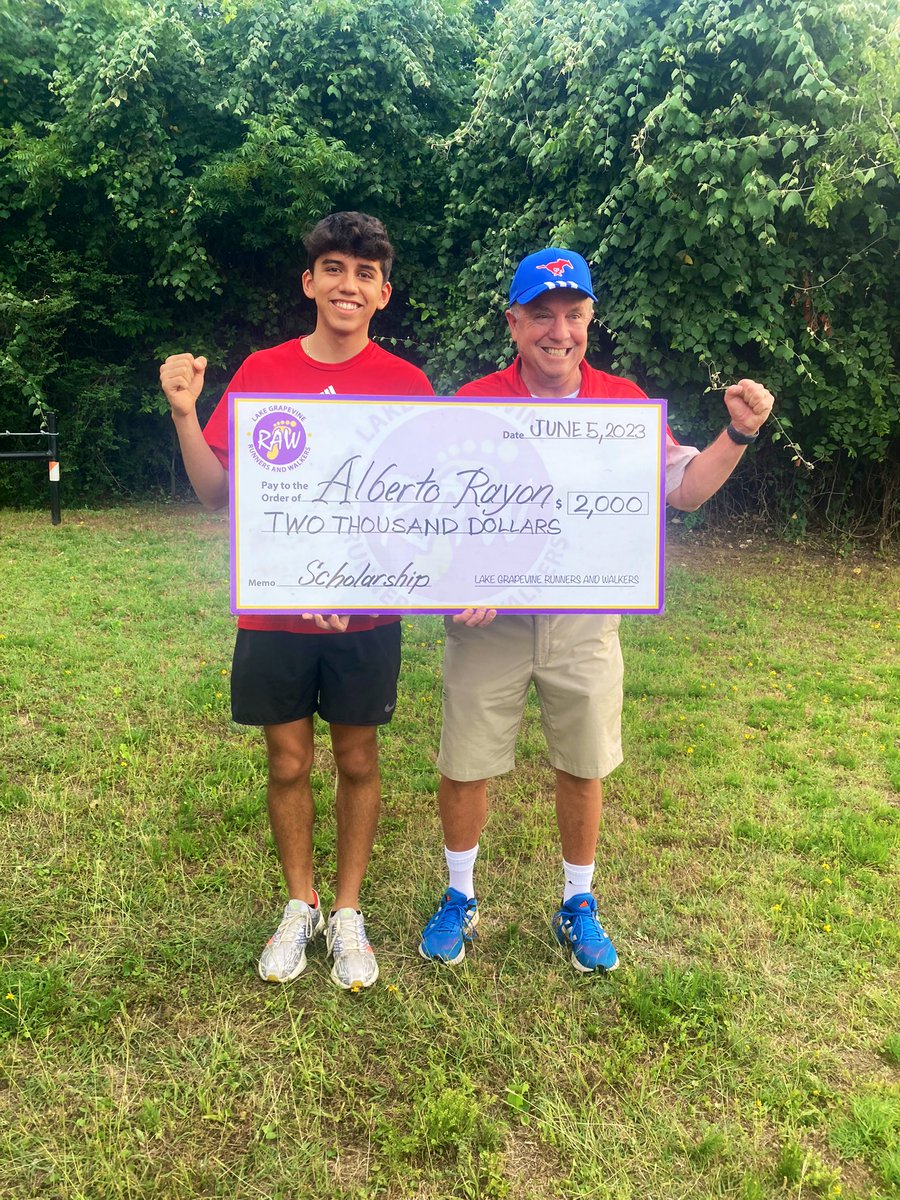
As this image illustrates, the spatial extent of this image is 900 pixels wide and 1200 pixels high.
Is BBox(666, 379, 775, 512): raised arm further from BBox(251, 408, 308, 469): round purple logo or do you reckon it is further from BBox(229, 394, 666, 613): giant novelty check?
BBox(251, 408, 308, 469): round purple logo

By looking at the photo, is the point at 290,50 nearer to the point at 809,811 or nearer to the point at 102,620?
the point at 102,620

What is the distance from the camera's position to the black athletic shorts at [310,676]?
220 cm

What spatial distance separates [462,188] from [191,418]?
7.20 meters

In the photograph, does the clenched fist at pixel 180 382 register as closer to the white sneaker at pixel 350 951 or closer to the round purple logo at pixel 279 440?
the round purple logo at pixel 279 440

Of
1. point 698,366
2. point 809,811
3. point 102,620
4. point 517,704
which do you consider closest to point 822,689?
point 809,811

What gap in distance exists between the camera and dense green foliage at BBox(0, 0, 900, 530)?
6.05m

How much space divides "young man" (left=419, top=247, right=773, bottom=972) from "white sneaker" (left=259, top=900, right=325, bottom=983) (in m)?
0.34

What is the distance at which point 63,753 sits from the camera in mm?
3652

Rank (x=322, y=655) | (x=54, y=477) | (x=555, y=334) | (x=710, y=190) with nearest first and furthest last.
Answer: (x=555, y=334) < (x=322, y=655) < (x=710, y=190) < (x=54, y=477)

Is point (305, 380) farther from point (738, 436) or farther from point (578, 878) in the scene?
point (578, 878)

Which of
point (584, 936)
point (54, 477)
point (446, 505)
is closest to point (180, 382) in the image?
point (446, 505)

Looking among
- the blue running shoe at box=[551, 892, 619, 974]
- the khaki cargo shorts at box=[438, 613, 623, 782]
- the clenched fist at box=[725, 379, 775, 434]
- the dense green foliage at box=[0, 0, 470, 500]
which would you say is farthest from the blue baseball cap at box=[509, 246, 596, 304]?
the dense green foliage at box=[0, 0, 470, 500]

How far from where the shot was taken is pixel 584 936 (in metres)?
2.42

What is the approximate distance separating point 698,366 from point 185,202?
5514mm
